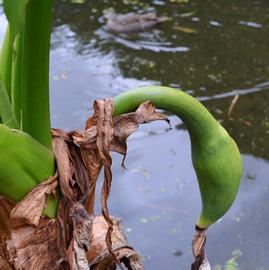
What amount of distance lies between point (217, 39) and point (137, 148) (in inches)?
22.9

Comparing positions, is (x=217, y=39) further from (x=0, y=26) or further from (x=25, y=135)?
(x=25, y=135)

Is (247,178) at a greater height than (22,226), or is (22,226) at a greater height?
(22,226)

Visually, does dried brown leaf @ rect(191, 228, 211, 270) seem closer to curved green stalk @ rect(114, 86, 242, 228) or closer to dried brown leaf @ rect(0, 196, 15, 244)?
curved green stalk @ rect(114, 86, 242, 228)

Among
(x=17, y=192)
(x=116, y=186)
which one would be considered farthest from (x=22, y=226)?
(x=116, y=186)

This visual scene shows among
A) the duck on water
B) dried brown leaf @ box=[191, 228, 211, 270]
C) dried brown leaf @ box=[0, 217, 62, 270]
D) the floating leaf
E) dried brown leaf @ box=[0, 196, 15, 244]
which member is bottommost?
the floating leaf

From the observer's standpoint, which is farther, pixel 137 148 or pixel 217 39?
pixel 217 39

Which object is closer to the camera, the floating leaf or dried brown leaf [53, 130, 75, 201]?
dried brown leaf [53, 130, 75, 201]

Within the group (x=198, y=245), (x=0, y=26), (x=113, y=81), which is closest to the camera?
(x=198, y=245)

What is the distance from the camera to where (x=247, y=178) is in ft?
3.47

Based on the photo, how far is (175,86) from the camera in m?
1.36

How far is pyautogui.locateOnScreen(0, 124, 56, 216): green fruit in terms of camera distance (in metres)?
0.45

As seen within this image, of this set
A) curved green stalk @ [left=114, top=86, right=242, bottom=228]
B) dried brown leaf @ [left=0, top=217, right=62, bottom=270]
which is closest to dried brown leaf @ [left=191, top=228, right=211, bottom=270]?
curved green stalk @ [left=114, top=86, right=242, bottom=228]

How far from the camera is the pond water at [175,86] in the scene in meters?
0.96

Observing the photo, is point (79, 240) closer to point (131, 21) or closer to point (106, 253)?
point (106, 253)
